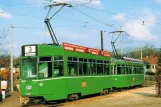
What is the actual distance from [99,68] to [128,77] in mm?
9935

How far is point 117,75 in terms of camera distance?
32.6 metres

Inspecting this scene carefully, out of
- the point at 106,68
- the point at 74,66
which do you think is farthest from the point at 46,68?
the point at 106,68

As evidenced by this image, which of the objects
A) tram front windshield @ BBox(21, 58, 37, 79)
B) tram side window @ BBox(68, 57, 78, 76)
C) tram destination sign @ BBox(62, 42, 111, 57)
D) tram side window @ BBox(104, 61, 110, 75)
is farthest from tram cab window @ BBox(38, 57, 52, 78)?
tram side window @ BBox(104, 61, 110, 75)

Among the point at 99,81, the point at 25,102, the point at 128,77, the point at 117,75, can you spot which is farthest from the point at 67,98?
the point at 128,77

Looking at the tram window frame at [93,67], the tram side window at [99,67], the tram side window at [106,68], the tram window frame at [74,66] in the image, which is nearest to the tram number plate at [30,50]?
the tram window frame at [74,66]

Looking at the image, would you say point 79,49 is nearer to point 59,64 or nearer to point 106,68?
point 59,64

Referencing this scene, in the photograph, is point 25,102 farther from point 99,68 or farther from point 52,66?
point 99,68

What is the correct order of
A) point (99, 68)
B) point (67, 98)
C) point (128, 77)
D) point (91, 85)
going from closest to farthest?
point (67, 98) → point (91, 85) → point (99, 68) → point (128, 77)

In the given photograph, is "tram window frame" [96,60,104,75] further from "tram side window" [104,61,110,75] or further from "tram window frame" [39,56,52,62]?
"tram window frame" [39,56,52,62]

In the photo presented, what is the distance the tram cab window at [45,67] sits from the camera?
19766 mm

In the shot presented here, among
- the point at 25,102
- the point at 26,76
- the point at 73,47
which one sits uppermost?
the point at 73,47

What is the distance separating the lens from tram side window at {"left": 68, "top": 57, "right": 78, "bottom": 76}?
21.1 m

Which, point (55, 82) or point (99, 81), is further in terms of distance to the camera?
point (99, 81)

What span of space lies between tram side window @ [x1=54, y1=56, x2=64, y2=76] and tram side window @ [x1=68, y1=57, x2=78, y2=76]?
0.84 m
